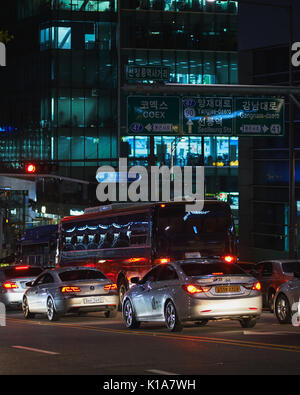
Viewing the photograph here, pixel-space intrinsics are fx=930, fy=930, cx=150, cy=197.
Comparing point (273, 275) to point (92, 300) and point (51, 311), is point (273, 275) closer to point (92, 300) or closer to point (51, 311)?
point (92, 300)

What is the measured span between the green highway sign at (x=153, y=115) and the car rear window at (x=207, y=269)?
15.5 meters

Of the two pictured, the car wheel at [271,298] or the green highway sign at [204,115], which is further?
the green highway sign at [204,115]

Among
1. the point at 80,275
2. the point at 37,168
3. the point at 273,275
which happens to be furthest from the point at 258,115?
the point at 80,275

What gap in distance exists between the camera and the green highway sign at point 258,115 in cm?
3519

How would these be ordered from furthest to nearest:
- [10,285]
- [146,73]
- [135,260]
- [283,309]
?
[146,73]
[10,285]
[135,260]
[283,309]

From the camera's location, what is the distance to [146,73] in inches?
1246

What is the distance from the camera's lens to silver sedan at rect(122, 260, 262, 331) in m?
18.5

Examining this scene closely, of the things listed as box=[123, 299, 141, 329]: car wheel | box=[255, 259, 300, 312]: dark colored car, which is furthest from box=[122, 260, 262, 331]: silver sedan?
box=[255, 259, 300, 312]: dark colored car

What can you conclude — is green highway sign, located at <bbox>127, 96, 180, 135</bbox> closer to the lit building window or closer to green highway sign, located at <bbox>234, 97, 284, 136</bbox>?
green highway sign, located at <bbox>234, 97, 284, 136</bbox>

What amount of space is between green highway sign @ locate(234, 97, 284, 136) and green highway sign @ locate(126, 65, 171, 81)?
4.05 metres

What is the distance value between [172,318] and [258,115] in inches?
698

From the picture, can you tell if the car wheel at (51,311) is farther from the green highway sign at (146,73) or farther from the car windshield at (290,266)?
the green highway sign at (146,73)

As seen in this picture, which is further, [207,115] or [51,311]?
[207,115]
